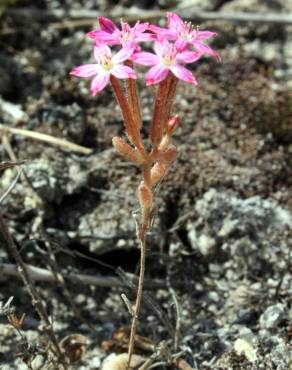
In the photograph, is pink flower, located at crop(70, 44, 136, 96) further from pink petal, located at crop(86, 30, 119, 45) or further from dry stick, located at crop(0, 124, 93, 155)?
dry stick, located at crop(0, 124, 93, 155)

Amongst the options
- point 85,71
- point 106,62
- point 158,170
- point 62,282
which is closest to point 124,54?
point 106,62

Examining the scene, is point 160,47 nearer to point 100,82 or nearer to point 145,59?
point 145,59

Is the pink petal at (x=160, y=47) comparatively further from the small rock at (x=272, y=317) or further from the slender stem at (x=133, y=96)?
the small rock at (x=272, y=317)

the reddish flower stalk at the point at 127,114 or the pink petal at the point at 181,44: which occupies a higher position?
the pink petal at the point at 181,44

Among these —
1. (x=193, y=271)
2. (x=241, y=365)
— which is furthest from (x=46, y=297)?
(x=241, y=365)

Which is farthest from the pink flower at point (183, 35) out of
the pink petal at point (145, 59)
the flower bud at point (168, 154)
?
the flower bud at point (168, 154)

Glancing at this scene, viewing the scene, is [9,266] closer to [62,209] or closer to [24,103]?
[62,209]

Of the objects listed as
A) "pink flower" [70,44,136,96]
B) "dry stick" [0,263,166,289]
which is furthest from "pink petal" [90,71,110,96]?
"dry stick" [0,263,166,289]

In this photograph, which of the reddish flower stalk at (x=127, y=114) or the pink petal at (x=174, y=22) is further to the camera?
the pink petal at (x=174, y=22)
